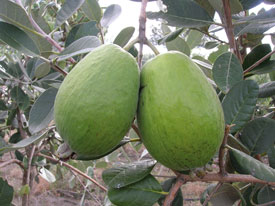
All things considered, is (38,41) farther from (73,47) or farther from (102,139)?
(102,139)

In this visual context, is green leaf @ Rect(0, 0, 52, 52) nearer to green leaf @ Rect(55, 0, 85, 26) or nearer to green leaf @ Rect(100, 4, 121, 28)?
green leaf @ Rect(55, 0, 85, 26)

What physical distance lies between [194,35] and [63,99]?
87cm

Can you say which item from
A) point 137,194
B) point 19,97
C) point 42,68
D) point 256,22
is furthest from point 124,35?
point 19,97

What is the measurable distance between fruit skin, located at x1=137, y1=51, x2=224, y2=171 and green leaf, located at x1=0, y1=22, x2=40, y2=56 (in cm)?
A: 41

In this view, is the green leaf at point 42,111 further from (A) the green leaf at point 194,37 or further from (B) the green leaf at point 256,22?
(A) the green leaf at point 194,37

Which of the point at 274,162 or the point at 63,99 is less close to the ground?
the point at 63,99

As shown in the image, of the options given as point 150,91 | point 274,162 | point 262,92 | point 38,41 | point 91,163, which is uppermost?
point 38,41

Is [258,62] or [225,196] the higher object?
[258,62]

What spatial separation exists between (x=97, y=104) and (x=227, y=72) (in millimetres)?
421

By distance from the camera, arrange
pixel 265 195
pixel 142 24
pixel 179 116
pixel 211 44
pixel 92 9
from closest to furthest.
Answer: pixel 179 116 → pixel 142 24 → pixel 265 195 → pixel 92 9 → pixel 211 44

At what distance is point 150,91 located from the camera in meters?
0.69

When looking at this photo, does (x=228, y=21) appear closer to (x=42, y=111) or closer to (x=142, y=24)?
(x=142, y=24)

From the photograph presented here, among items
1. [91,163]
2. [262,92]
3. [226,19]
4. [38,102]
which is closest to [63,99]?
[38,102]

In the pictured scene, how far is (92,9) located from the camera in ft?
3.72
